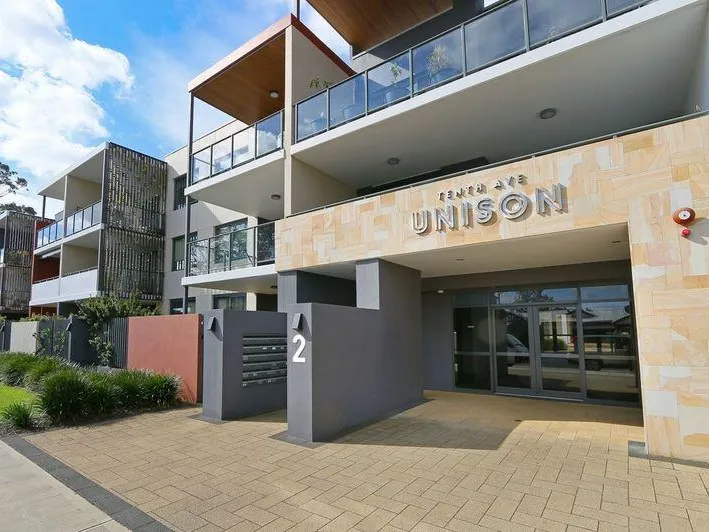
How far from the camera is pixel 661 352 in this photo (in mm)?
5379

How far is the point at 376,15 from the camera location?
11922 millimetres

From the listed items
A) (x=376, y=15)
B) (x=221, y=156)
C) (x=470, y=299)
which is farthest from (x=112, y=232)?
(x=470, y=299)

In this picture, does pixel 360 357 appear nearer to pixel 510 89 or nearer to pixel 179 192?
pixel 510 89

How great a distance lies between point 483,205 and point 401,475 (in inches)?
175

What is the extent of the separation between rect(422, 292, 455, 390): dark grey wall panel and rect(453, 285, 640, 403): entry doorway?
0.64ft

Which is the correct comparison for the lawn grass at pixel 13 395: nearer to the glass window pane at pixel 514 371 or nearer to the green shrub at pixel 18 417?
the green shrub at pixel 18 417

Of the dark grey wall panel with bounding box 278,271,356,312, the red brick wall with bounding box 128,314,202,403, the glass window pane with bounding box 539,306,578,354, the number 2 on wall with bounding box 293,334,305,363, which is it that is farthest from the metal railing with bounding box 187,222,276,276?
the glass window pane with bounding box 539,306,578,354

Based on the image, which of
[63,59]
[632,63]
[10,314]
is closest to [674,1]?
[632,63]

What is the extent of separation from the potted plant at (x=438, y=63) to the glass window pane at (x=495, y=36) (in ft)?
1.55

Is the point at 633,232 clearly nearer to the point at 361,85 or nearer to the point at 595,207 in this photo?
the point at 595,207

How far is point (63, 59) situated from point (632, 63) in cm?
1327

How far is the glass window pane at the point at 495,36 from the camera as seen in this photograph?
750 cm

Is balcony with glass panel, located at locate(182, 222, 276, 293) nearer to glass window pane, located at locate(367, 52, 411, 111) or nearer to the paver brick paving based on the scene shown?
glass window pane, located at locate(367, 52, 411, 111)

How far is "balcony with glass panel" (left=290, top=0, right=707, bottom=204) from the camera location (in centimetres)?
667
